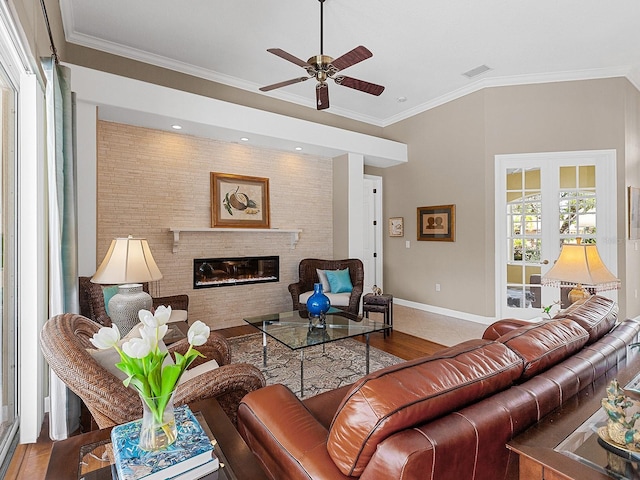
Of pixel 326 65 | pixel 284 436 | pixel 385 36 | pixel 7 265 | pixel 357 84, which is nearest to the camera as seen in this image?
pixel 284 436

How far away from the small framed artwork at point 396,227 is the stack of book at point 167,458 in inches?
214

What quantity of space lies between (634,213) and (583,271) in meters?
3.37

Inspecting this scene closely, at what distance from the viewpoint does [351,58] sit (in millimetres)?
2773

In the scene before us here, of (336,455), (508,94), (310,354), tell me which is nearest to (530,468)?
(336,455)

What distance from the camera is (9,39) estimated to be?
173cm

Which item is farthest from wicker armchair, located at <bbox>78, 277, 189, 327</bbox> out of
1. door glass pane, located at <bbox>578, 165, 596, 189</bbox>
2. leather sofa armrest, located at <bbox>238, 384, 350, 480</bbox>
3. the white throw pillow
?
door glass pane, located at <bbox>578, 165, 596, 189</bbox>

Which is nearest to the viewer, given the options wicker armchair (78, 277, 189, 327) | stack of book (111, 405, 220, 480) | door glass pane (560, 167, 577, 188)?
stack of book (111, 405, 220, 480)

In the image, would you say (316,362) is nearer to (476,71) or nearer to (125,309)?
(125,309)

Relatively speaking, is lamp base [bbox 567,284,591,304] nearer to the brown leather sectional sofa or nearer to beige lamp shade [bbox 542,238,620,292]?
beige lamp shade [bbox 542,238,620,292]

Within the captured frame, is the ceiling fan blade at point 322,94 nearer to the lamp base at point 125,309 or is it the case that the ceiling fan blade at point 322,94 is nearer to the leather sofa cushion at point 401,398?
the lamp base at point 125,309

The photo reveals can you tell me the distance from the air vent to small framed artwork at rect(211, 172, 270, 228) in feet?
10.0

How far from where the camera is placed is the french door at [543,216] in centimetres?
444

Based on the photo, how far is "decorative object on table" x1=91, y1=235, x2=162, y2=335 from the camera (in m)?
2.28

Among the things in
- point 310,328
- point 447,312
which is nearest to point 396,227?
point 447,312
